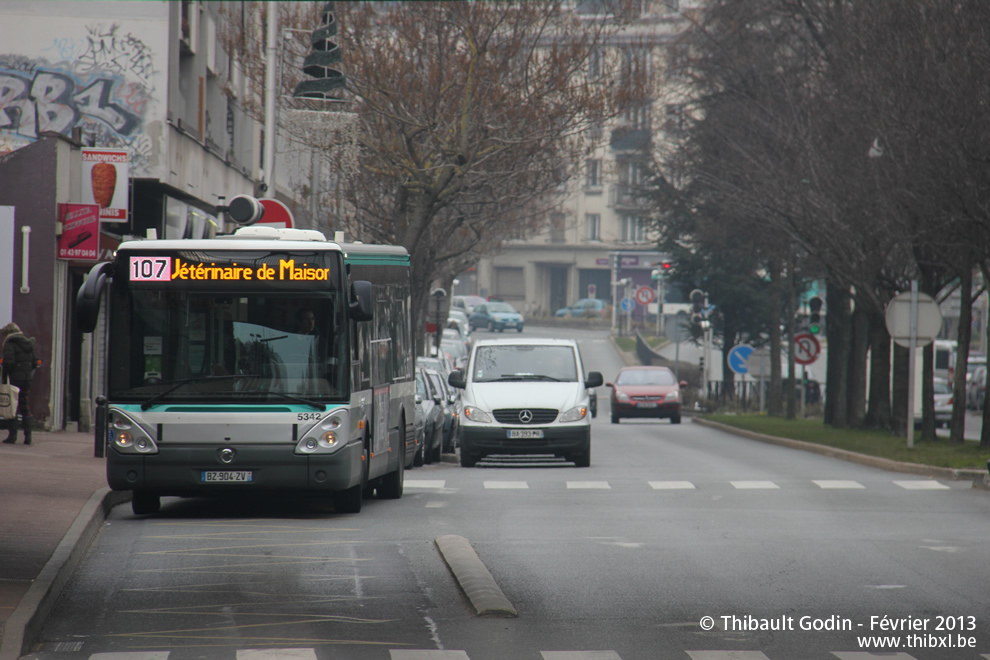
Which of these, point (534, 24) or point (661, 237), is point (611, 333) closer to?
point (661, 237)

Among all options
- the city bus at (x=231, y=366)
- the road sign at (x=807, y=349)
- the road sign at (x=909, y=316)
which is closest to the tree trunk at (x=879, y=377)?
the road sign at (x=807, y=349)

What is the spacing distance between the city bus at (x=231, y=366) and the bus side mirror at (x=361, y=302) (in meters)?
0.01

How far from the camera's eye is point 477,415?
23.2m

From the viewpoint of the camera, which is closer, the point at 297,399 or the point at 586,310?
the point at 297,399

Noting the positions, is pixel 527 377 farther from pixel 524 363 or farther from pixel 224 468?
pixel 224 468

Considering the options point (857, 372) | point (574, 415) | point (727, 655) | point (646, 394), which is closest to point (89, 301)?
point (727, 655)

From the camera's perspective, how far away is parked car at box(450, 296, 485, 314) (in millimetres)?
90062

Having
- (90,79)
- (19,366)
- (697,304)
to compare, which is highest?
(90,79)

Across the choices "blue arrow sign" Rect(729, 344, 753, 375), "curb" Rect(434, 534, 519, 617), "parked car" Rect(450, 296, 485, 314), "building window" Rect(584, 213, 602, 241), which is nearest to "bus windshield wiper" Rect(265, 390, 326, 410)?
"curb" Rect(434, 534, 519, 617)

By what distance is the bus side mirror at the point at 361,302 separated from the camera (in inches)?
536

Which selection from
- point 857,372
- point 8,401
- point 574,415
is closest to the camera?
point 8,401

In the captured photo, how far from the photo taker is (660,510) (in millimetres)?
15812

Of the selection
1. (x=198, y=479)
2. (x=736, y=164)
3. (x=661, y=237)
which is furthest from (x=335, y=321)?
(x=661, y=237)

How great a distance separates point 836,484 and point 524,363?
20.1 ft
